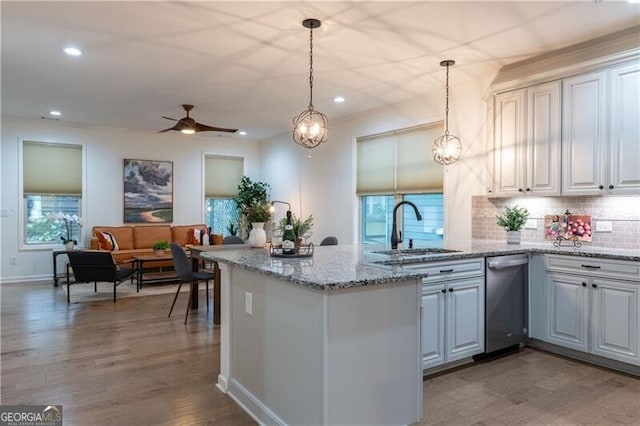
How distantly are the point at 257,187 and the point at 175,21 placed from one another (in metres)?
5.81

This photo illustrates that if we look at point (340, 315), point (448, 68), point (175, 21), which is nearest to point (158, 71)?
point (175, 21)

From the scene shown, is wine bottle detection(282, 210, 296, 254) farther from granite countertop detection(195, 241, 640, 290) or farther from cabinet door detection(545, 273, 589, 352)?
cabinet door detection(545, 273, 589, 352)

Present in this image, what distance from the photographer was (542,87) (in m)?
4.02

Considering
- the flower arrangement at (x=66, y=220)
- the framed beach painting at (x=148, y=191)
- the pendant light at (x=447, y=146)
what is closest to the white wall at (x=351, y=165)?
the pendant light at (x=447, y=146)

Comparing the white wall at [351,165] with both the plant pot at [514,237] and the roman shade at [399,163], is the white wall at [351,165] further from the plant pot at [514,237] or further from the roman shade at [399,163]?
the plant pot at [514,237]

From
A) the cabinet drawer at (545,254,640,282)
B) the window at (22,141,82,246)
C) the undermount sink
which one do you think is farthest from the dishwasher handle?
the window at (22,141,82,246)

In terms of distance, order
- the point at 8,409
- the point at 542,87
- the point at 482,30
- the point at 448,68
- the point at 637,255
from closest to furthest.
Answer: the point at 8,409 < the point at 637,255 < the point at 482,30 < the point at 542,87 < the point at 448,68

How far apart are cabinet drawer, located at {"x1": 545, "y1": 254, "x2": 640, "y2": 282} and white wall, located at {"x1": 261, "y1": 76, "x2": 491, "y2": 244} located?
131cm

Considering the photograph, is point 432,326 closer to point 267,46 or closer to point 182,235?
point 267,46

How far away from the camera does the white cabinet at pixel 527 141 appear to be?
3943 mm

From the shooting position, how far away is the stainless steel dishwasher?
11.7 feet

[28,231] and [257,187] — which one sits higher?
[257,187]

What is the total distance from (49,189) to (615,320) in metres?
8.38

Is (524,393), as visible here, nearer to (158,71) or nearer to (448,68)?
(448,68)
